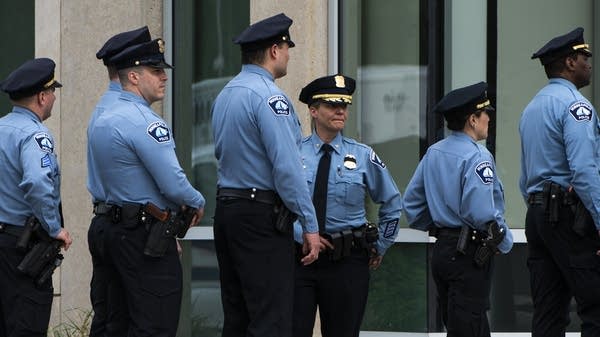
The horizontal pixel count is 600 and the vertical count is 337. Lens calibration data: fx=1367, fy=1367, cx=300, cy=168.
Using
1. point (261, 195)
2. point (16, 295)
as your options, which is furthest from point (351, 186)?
point (16, 295)

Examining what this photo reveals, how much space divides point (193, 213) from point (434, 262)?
1.53 meters

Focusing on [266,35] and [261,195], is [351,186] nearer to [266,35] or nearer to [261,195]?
[261,195]

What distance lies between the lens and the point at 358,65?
1024 cm

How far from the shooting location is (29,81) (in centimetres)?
788

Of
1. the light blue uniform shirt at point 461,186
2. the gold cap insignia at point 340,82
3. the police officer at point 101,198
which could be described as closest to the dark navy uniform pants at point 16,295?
the police officer at point 101,198

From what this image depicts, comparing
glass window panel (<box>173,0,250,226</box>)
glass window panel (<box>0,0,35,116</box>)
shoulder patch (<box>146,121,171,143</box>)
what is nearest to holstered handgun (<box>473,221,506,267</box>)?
shoulder patch (<box>146,121,171,143</box>)

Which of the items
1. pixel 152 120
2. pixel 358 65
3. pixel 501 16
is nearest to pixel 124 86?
pixel 152 120

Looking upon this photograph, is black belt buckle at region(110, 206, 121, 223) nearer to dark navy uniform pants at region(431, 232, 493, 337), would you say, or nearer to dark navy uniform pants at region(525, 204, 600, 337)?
dark navy uniform pants at region(431, 232, 493, 337)

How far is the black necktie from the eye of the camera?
7.50 metres

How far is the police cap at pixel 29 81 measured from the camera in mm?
7855

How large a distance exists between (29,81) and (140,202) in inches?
56.9

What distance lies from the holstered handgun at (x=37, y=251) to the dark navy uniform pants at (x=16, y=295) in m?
0.06

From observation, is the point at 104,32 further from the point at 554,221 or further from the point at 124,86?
the point at 554,221

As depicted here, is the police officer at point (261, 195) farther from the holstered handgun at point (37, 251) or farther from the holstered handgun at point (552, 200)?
the holstered handgun at point (552, 200)
